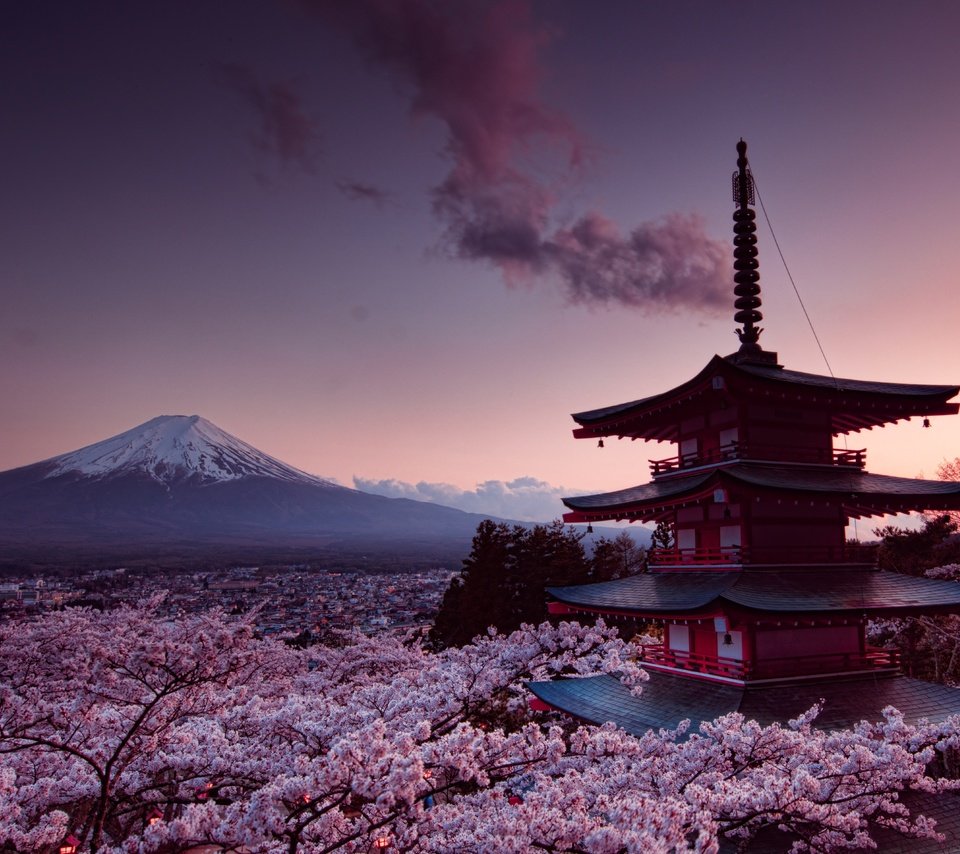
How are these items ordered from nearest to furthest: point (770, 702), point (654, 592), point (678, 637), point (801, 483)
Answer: point (770, 702) → point (801, 483) → point (654, 592) → point (678, 637)

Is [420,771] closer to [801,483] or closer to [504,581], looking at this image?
[801,483]

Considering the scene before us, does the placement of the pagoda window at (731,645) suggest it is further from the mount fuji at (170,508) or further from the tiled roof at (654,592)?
the mount fuji at (170,508)

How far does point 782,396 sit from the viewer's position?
1261 centimetres

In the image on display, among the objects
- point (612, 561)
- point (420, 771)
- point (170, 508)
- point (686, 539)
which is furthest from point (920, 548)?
point (170, 508)

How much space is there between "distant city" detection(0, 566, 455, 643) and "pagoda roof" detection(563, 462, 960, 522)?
79.5 ft

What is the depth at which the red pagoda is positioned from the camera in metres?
11.5

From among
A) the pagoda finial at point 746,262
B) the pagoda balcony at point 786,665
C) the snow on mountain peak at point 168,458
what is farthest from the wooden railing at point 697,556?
the snow on mountain peak at point 168,458

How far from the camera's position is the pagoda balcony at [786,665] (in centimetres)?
1170

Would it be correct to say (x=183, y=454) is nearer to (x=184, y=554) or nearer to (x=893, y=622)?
(x=184, y=554)

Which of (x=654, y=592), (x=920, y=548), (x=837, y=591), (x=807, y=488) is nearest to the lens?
(x=807, y=488)

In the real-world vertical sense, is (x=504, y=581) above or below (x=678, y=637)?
below

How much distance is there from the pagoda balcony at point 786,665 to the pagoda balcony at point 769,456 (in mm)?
3641

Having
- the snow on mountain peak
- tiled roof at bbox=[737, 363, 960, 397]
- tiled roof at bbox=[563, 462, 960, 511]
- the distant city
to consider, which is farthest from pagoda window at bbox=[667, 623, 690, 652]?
the snow on mountain peak

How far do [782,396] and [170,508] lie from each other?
157532mm
